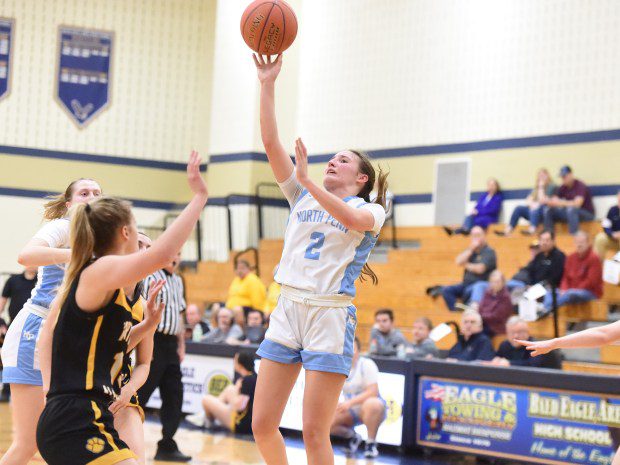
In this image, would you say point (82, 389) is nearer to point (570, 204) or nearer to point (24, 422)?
point (24, 422)

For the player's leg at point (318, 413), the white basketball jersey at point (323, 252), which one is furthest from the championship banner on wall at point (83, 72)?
the player's leg at point (318, 413)

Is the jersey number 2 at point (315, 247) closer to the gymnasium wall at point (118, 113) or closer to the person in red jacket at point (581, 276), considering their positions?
the person in red jacket at point (581, 276)

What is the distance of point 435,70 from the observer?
15.9 meters

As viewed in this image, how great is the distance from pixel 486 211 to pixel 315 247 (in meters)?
10.0

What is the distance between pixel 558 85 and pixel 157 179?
302 inches

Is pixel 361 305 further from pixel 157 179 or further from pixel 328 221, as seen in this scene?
pixel 328 221

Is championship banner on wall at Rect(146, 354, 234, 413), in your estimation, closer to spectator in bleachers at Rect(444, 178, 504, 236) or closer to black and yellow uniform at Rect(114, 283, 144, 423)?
→ spectator in bleachers at Rect(444, 178, 504, 236)

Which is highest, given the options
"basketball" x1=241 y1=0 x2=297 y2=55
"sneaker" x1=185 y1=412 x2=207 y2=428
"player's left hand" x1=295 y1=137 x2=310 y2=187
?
"basketball" x1=241 y1=0 x2=297 y2=55

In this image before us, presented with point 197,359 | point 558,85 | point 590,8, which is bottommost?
point 197,359

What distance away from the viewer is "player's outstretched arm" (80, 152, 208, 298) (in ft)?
11.3

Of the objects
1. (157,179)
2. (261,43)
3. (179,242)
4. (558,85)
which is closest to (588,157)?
(558,85)

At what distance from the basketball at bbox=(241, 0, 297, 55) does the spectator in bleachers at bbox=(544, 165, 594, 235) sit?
8278 millimetres

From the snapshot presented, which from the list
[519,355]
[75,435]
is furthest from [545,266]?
[75,435]

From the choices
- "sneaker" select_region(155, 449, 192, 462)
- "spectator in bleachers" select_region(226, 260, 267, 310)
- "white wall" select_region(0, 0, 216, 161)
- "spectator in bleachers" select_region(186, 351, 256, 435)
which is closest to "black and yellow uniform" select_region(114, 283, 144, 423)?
"sneaker" select_region(155, 449, 192, 462)
